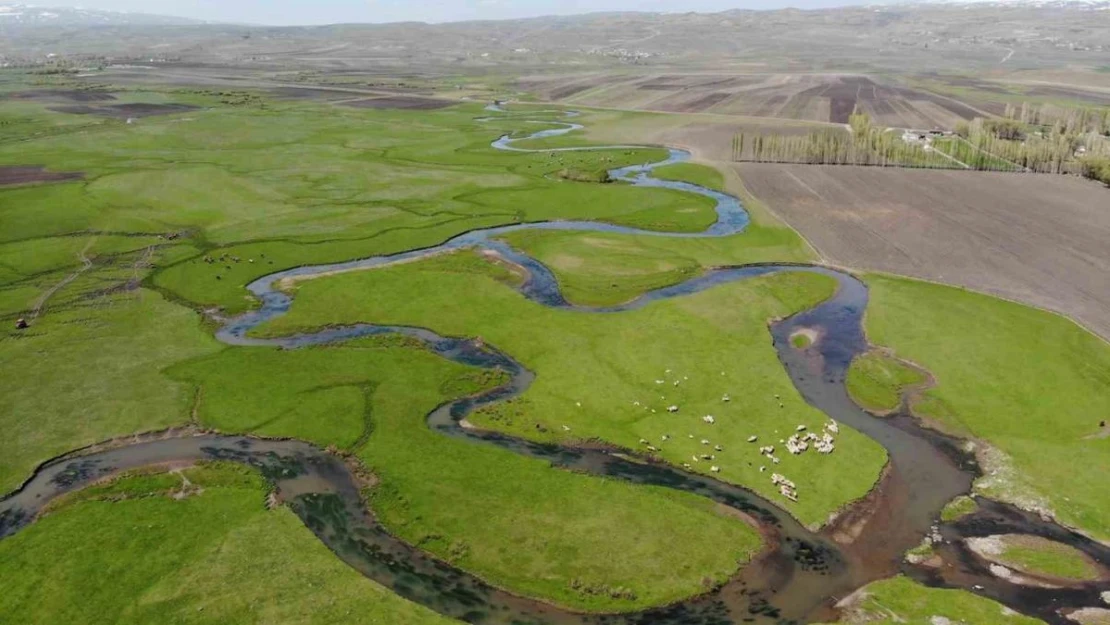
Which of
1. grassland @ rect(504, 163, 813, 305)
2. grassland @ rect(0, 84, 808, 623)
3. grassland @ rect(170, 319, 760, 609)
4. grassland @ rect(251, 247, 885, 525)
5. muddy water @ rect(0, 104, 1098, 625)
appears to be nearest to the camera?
muddy water @ rect(0, 104, 1098, 625)

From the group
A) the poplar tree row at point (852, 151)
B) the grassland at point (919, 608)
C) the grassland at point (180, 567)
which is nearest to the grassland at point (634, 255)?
the grassland at point (180, 567)

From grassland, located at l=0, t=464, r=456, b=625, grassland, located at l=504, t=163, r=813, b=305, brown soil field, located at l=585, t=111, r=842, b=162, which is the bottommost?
grassland, located at l=0, t=464, r=456, b=625

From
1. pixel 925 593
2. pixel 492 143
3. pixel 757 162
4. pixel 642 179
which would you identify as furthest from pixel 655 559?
pixel 492 143

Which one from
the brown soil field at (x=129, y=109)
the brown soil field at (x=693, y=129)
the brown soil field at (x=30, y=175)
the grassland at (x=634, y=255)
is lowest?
the grassland at (x=634, y=255)

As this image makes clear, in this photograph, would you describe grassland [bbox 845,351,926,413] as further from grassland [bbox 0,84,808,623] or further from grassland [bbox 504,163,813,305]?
grassland [bbox 504,163,813,305]

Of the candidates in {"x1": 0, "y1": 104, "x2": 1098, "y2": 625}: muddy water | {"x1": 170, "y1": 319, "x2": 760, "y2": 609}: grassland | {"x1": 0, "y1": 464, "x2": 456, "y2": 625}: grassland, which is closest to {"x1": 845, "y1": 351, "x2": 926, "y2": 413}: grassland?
{"x1": 0, "y1": 104, "x2": 1098, "y2": 625}: muddy water

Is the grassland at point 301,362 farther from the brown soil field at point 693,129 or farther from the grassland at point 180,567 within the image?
the brown soil field at point 693,129
